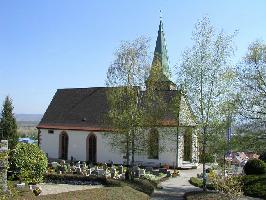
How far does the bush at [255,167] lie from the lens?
35.0 meters

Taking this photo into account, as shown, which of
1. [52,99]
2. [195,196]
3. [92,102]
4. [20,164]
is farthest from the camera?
[52,99]

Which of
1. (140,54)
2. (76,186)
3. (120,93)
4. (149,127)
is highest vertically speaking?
(140,54)

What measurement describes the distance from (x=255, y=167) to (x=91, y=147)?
21427mm

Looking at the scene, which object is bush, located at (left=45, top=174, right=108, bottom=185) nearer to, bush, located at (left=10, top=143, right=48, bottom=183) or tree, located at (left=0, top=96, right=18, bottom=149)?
bush, located at (left=10, top=143, right=48, bottom=183)

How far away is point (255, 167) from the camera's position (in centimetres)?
3512

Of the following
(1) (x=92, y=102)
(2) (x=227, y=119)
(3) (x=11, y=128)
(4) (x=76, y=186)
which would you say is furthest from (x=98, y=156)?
(2) (x=227, y=119)

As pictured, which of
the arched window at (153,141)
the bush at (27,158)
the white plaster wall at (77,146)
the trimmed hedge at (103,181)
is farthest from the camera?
the white plaster wall at (77,146)

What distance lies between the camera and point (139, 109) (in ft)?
108

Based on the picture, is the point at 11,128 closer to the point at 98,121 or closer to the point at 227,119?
the point at 98,121

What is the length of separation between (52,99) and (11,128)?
7.88 metres

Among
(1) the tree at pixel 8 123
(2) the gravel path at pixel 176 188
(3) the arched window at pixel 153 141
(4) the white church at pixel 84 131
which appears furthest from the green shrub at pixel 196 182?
(1) the tree at pixel 8 123

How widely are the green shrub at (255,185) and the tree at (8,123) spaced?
30.5 metres

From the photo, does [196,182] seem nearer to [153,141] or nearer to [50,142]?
[153,141]

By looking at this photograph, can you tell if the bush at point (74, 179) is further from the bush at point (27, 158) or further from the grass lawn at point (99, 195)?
the grass lawn at point (99, 195)
